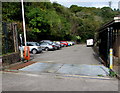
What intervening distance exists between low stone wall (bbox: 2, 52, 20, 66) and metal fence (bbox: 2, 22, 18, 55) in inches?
17.1

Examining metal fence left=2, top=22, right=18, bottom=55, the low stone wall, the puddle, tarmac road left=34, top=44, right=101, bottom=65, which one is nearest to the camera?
the puddle

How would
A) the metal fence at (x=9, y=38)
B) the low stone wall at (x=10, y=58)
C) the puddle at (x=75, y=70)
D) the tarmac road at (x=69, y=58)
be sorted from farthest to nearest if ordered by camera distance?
the tarmac road at (x=69, y=58) < the metal fence at (x=9, y=38) < the low stone wall at (x=10, y=58) < the puddle at (x=75, y=70)

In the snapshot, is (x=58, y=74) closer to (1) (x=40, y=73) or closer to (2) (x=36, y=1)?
(1) (x=40, y=73)

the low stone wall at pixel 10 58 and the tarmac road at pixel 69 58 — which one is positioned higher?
the low stone wall at pixel 10 58

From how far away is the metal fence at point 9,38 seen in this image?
30.1 ft

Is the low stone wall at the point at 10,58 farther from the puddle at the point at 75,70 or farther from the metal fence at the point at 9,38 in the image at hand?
the puddle at the point at 75,70

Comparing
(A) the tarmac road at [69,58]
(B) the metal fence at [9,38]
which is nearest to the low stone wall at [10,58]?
(B) the metal fence at [9,38]

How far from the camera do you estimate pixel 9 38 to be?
9727 mm

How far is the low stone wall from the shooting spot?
8477 millimetres

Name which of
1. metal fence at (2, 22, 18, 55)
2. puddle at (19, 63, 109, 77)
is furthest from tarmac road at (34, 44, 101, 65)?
metal fence at (2, 22, 18, 55)

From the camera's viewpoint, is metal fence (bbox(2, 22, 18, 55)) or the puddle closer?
the puddle

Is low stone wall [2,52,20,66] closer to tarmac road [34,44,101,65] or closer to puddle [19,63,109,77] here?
puddle [19,63,109,77]

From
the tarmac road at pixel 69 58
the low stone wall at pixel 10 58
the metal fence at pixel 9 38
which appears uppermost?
the metal fence at pixel 9 38

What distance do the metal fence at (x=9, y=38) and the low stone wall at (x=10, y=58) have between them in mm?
435
